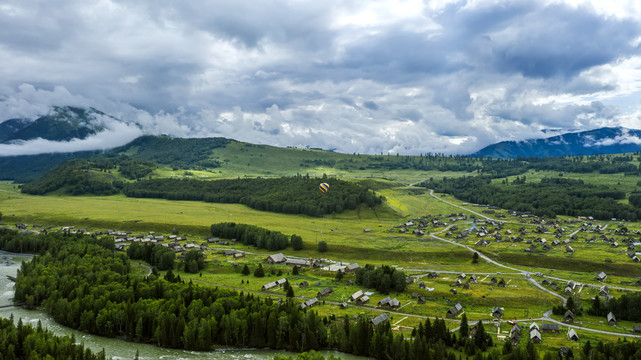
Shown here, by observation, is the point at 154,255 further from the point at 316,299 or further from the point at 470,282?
the point at 470,282

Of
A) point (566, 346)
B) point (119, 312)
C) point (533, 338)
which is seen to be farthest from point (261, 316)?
point (566, 346)

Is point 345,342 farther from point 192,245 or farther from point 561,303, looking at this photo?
point 192,245

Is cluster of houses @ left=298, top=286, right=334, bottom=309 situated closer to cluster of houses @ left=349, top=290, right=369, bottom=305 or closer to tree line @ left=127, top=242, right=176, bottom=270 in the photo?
cluster of houses @ left=349, top=290, right=369, bottom=305

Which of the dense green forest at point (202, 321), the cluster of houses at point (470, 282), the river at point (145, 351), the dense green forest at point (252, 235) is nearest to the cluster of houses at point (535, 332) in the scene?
the dense green forest at point (202, 321)

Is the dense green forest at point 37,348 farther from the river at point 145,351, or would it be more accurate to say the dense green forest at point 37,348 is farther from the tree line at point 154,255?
the tree line at point 154,255

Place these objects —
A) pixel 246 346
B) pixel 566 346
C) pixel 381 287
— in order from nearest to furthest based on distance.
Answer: pixel 566 346 → pixel 246 346 → pixel 381 287

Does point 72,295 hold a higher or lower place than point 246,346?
higher

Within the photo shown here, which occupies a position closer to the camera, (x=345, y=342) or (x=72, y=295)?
(x=345, y=342)

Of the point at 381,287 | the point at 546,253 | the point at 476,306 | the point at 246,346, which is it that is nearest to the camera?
the point at 246,346

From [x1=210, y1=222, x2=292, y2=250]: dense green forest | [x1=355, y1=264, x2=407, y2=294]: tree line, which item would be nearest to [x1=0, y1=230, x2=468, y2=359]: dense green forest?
[x1=355, y1=264, x2=407, y2=294]: tree line
